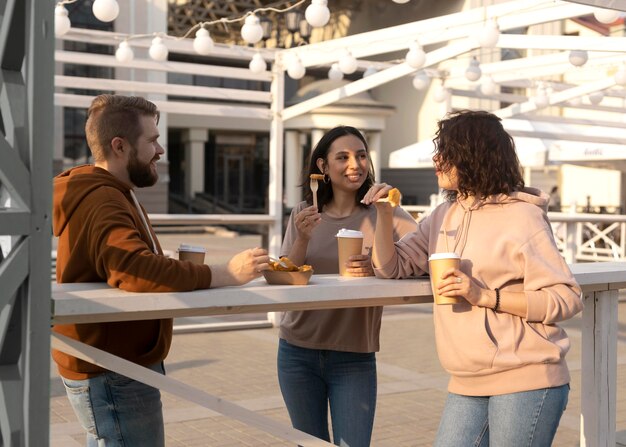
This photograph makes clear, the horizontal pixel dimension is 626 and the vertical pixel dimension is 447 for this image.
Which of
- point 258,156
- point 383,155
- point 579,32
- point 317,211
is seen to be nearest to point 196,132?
point 258,156

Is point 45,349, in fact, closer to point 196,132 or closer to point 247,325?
point 247,325

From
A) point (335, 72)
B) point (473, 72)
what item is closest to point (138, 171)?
point (335, 72)

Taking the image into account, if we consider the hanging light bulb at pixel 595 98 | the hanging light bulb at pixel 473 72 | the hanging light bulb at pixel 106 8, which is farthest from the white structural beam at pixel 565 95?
the hanging light bulb at pixel 106 8

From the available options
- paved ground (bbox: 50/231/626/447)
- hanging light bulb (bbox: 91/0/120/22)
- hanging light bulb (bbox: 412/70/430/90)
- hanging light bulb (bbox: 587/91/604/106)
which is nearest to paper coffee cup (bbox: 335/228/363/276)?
paved ground (bbox: 50/231/626/447)

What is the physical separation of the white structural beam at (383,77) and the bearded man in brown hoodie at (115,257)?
18.5ft

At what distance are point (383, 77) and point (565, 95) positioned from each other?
110 inches

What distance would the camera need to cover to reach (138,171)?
9.24ft

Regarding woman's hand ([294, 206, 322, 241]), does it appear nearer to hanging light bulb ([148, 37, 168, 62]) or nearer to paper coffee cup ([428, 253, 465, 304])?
paper coffee cup ([428, 253, 465, 304])

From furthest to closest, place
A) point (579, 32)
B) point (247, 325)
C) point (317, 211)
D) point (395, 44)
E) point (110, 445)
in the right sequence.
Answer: point (579, 32) → point (247, 325) → point (395, 44) → point (317, 211) → point (110, 445)

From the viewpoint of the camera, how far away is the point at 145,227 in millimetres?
2770

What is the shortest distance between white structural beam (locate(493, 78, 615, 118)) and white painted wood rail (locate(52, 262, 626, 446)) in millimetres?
6596

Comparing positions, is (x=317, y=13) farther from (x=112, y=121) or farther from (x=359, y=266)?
(x=112, y=121)

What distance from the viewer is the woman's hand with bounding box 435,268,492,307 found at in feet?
8.77

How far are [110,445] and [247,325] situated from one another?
22.6 feet
